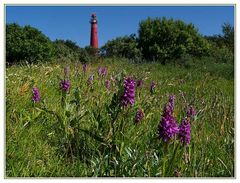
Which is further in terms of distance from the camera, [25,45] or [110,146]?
[25,45]

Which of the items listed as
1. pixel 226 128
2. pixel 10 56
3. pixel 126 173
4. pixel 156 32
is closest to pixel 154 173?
pixel 126 173

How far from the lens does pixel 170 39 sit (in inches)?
1212

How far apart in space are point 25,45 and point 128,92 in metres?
14.5

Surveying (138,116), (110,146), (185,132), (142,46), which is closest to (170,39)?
(142,46)

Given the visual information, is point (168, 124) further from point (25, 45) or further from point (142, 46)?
point (142, 46)

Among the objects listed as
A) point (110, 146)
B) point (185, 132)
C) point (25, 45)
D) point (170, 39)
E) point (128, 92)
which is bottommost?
point (110, 146)

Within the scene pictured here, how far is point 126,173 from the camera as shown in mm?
2221

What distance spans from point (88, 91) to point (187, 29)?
30.1 metres

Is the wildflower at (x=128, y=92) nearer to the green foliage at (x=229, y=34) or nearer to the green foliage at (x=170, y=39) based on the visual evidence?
the green foliage at (x=229, y=34)

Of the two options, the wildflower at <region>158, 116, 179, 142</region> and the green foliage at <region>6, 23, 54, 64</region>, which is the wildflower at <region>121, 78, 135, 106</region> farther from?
the green foliage at <region>6, 23, 54, 64</region>

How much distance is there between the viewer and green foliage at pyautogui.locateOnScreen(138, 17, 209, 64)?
28.0m

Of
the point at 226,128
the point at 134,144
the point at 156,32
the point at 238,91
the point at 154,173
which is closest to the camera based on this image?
the point at 154,173

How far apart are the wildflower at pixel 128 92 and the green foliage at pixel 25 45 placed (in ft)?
41.6

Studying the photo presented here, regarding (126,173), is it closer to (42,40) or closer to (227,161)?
(227,161)
